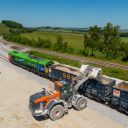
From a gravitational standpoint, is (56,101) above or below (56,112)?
above

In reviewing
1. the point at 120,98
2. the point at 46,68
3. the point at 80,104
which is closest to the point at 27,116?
the point at 80,104

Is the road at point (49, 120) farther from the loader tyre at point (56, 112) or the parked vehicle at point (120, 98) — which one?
the parked vehicle at point (120, 98)

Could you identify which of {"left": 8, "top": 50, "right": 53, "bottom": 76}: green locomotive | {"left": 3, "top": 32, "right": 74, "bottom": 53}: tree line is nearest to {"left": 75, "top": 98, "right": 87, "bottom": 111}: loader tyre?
{"left": 8, "top": 50, "right": 53, "bottom": 76}: green locomotive

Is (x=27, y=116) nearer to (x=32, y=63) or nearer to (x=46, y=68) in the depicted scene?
(x=46, y=68)

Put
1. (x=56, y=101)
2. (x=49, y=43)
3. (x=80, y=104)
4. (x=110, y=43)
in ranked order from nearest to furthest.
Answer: (x=56, y=101) < (x=80, y=104) < (x=110, y=43) < (x=49, y=43)

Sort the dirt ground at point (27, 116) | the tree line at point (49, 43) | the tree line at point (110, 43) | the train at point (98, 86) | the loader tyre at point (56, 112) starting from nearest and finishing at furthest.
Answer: the dirt ground at point (27, 116), the loader tyre at point (56, 112), the train at point (98, 86), the tree line at point (110, 43), the tree line at point (49, 43)

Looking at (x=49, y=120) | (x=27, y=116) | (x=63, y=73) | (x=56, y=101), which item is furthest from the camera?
(x=63, y=73)

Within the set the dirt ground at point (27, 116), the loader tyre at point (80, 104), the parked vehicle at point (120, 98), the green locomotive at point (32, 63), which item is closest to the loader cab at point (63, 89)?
the loader tyre at point (80, 104)
